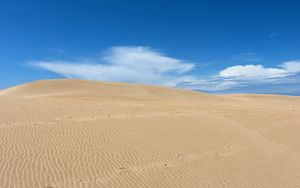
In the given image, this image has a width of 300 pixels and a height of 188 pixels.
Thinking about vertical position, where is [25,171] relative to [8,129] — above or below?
below

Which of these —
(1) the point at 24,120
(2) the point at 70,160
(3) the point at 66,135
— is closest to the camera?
(2) the point at 70,160

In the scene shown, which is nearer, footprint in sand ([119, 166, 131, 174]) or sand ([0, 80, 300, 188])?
sand ([0, 80, 300, 188])

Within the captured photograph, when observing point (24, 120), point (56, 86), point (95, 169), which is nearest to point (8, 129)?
point (24, 120)

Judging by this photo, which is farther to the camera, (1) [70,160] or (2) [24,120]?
(2) [24,120]

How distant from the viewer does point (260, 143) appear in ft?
32.3

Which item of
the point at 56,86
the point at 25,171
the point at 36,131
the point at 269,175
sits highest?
the point at 56,86

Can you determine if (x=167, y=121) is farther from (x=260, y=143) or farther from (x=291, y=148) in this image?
(x=291, y=148)

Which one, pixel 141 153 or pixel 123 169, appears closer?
pixel 123 169

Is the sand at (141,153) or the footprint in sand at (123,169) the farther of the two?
the footprint in sand at (123,169)

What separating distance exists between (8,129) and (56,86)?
1456 inches

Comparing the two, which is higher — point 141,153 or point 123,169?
point 141,153

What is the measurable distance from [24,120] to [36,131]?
2.46 metres

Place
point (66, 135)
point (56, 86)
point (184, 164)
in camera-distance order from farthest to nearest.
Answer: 1. point (56, 86)
2. point (66, 135)
3. point (184, 164)

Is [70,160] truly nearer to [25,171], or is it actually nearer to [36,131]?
[25,171]
